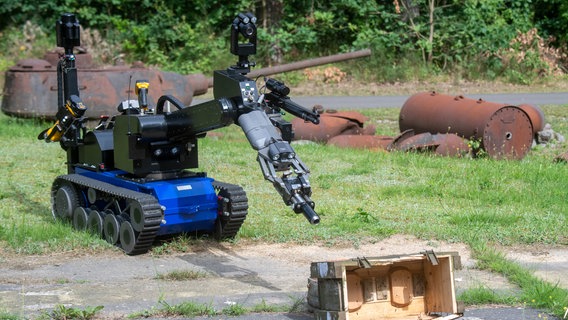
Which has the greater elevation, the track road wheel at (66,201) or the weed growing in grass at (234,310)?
the track road wheel at (66,201)

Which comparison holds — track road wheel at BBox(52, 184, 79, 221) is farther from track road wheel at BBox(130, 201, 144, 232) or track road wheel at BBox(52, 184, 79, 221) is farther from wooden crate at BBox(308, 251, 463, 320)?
wooden crate at BBox(308, 251, 463, 320)

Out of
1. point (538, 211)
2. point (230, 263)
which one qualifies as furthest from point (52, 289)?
point (538, 211)

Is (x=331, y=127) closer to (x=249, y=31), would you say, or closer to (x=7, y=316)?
(x=249, y=31)

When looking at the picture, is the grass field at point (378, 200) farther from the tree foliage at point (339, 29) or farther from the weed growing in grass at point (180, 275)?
the tree foliage at point (339, 29)

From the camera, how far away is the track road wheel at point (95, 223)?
860cm

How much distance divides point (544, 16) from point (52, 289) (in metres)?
21.8

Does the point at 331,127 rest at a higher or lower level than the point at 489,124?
lower

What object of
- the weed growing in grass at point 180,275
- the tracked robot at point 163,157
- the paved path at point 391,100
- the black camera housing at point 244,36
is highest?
the black camera housing at point 244,36

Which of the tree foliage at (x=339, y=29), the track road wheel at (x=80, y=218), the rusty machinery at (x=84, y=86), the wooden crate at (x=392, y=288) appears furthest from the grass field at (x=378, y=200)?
the tree foliage at (x=339, y=29)

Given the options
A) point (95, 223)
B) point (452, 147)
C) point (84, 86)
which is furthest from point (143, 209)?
point (84, 86)

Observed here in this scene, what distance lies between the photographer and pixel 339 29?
2641 centimetres

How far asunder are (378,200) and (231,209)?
2594mm

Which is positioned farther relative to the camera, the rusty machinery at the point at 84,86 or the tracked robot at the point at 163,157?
the rusty machinery at the point at 84,86

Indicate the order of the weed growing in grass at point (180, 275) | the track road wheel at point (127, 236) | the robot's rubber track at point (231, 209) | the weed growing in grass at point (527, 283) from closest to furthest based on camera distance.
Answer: the weed growing in grass at point (527, 283), the weed growing in grass at point (180, 275), the track road wheel at point (127, 236), the robot's rubber track at point (231, 209)
